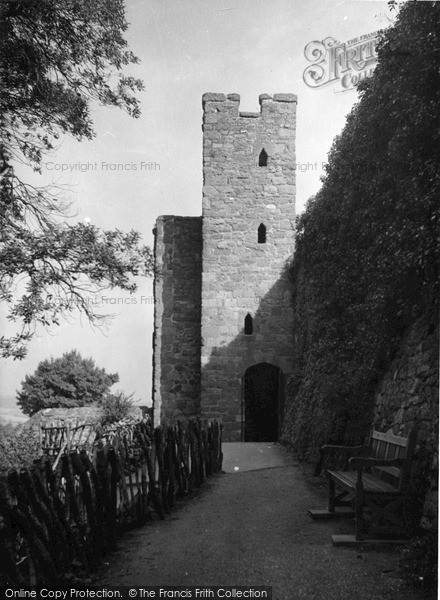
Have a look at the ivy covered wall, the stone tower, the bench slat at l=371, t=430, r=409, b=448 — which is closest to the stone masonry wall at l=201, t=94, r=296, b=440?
the stone tower

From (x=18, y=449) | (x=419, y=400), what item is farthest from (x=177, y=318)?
(x=419, y=400)

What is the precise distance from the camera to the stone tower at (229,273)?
45.9 feet

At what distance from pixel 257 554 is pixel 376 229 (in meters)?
4.54

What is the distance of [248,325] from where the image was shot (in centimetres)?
1420

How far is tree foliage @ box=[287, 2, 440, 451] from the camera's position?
5.50 meters

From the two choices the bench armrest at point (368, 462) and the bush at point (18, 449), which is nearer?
the bench armrest at point (368, 462)

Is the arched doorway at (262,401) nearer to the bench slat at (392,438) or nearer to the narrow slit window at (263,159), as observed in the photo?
the narrow slit window at (263,159)

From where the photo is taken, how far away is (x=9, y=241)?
5832 mm

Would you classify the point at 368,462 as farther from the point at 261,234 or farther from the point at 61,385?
the point at 61,385

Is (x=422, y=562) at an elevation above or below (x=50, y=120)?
below

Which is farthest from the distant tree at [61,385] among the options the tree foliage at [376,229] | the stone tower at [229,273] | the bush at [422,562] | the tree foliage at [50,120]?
the bush at [422,562]

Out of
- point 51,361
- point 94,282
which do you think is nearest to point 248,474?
point 94,282

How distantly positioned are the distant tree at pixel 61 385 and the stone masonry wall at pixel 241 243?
14527mm

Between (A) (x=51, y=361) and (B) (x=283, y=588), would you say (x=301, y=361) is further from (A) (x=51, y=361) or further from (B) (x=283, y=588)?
(A) (x=51, y=361)
